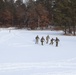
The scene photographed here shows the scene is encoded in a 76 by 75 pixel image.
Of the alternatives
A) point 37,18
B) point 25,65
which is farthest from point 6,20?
point 25,65

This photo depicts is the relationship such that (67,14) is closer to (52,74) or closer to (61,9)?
(61,9)

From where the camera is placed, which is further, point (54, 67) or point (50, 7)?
point (50, 7)

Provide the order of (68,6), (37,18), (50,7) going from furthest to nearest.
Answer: (50,7), (37,18), (68,6)

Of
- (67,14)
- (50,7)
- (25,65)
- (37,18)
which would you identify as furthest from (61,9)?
(25,65)

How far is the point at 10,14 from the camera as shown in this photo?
8306 cm

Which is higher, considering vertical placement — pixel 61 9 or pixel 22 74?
pixel 61 9

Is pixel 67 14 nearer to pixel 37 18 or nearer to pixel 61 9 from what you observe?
pixel 61 9

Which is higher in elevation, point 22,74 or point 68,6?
point 68,6

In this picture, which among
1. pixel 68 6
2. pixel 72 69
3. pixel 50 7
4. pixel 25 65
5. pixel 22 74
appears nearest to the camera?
pixel 22 74

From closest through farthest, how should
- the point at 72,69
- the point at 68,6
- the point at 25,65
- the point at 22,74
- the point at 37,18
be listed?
the point at 22,74 < the point at 72,69 < the point at 25,65 < the point at 68,6 < the point at 37,18

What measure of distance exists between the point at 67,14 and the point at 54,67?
142ft

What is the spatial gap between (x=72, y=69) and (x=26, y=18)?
7474 cm

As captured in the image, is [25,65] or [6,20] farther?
[6,20]

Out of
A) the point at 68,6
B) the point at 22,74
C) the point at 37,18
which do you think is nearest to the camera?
the point at 22,74
